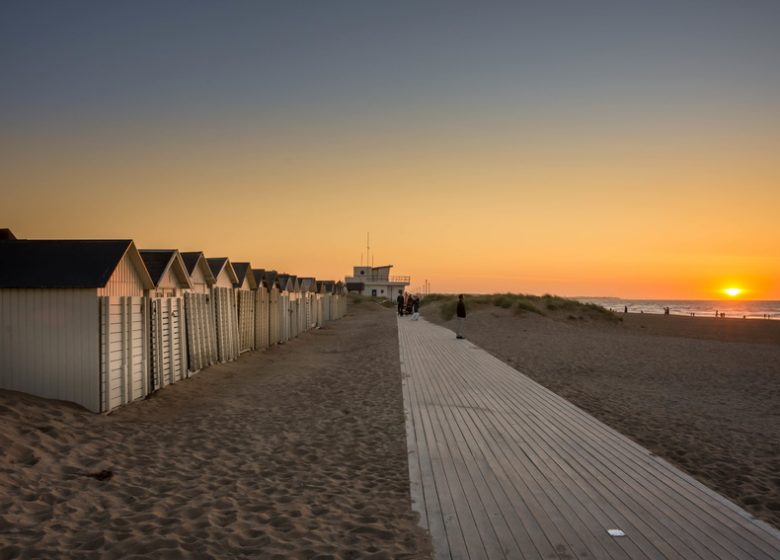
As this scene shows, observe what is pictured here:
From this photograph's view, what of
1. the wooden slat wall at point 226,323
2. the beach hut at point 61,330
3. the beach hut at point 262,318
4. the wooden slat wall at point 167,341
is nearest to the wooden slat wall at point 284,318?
the beach hut at point 262,318

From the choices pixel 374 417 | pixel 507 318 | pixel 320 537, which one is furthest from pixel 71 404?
pixel 507 318

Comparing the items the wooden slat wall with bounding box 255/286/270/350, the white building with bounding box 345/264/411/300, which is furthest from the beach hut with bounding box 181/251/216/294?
the white building with bounding box 345/264/411/300

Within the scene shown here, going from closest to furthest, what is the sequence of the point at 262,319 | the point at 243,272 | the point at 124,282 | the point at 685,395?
the point at 124,282 → the point at 685,395 → the point at 243,272 → the point at 262,319

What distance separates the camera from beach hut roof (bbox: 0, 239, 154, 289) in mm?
9852

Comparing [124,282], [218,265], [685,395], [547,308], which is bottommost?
[685,395]

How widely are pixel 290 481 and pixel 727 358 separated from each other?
65.9 feet

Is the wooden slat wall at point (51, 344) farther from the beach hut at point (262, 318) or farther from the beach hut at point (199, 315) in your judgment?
the beach hut at point (262, 318)

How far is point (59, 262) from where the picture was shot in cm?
1027

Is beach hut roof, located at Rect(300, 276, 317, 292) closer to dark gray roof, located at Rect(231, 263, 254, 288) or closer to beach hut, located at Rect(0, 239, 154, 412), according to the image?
dark gray roof, located at Rect(231, 263, 254, 288)

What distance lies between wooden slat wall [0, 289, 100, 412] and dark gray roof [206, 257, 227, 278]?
8314 millimetres

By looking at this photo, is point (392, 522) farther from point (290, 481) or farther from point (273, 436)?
point (273, 436)

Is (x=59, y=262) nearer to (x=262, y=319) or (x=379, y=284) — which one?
(x=262, y=319)

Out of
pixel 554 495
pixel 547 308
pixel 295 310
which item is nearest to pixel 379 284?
pixel 547 308

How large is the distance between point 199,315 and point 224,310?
250cm
